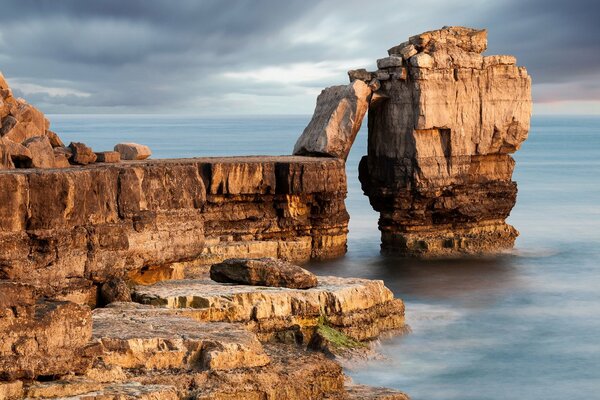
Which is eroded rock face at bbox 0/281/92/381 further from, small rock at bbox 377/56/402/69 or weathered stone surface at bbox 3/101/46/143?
small rock at bbox 377/56/402/69

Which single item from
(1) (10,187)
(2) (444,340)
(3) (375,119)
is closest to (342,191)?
(3) (375,119)

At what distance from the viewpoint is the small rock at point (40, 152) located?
89.3ft

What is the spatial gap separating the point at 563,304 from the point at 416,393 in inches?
417

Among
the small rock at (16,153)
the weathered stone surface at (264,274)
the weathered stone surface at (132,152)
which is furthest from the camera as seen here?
the weathered stone surface at (132,152)

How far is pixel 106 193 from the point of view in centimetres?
2288

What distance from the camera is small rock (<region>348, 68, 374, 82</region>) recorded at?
39.3m

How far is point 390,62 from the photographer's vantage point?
3806cm

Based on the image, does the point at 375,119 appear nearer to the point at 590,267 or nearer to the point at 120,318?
the point at 590,267

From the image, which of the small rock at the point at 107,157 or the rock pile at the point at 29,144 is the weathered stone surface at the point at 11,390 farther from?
the small rock at the point at 107,157

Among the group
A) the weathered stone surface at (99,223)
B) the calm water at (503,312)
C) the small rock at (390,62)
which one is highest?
the small rock at (390,62)

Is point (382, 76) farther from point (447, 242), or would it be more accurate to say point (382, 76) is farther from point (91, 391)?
point (91, 391)

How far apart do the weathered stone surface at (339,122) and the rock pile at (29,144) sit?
26.9 ft

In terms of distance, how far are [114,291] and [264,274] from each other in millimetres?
3223

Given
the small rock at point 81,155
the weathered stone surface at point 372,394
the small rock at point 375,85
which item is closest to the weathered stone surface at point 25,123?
the small rock at point 81,155
